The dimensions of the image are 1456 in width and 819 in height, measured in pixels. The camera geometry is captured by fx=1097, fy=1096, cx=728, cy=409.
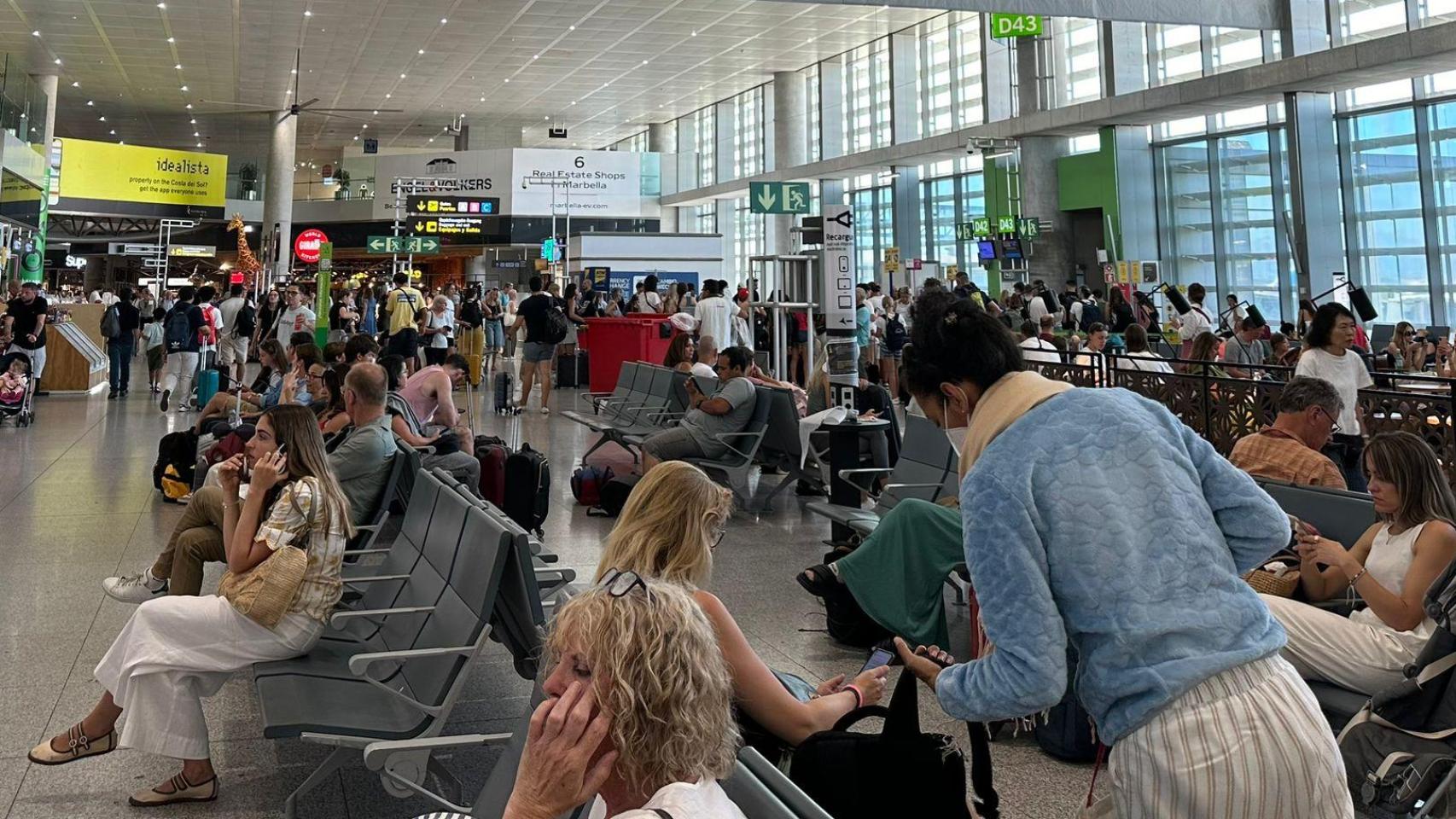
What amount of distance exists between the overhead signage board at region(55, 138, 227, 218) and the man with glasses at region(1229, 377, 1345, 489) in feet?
122

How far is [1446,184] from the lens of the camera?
58.9 feet

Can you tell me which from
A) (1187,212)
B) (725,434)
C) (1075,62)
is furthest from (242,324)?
(1187,212)

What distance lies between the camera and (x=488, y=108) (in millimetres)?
37406

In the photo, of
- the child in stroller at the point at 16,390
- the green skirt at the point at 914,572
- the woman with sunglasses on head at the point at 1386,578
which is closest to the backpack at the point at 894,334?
the child in stroller at the point at 16,390

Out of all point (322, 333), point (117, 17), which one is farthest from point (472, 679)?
point (117, 17)

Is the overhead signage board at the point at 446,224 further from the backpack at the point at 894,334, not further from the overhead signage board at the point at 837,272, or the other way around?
the overhead signage board at the point at 837,272

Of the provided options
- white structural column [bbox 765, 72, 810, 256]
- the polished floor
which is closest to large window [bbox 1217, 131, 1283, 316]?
white structural column [bbox 765, 72, 810, 256]

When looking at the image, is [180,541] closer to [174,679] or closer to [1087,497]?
[174,679]

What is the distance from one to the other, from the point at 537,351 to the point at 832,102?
20176mm

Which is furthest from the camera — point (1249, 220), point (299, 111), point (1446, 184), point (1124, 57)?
point (299, 111)

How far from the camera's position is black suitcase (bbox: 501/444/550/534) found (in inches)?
266

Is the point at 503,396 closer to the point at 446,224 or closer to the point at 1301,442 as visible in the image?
the point at 1301,442

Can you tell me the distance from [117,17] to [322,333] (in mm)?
11655

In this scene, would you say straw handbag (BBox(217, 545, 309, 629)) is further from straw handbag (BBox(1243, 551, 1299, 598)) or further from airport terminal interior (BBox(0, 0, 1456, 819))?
straw handbag (BBox(1243, 551, 1299, 598))
